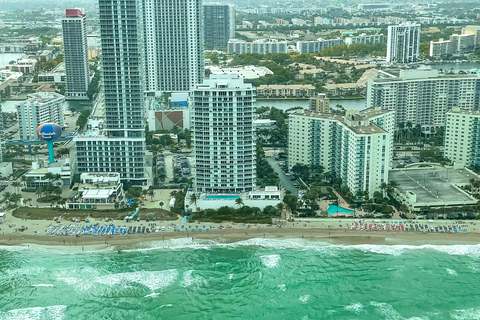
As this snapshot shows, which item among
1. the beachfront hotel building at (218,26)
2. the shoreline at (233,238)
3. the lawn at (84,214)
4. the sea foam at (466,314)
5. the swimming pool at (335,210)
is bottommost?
the sea foam at (466,314)

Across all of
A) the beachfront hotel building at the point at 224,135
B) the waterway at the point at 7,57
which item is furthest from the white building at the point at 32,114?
the waterway at the point at 7,57

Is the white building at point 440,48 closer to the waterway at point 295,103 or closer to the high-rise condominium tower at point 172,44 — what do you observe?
the waterway at point 295,103

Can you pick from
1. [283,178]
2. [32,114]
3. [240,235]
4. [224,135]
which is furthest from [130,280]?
[32,114]

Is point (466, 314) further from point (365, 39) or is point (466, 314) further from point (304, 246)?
point (365, 39)

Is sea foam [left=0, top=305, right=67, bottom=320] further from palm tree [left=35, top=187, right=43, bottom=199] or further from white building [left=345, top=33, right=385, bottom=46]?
white building [left=345, top=33, right=385, bottom=46]

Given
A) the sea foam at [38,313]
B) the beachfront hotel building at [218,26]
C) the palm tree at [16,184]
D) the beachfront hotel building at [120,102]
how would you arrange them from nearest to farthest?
the sea foam at [38,313] < the palm tree at [16,184] < the beachfront hotel building at [120,102] < the beachfront hotel building at [218,26]
